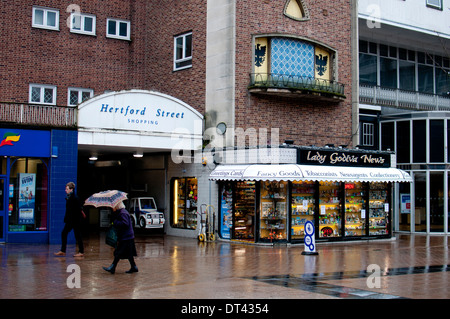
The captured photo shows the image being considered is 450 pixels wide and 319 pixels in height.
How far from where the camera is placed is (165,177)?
23672 mm

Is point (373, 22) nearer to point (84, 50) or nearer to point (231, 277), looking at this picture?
point (84, 50)

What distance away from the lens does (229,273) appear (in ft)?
41.8

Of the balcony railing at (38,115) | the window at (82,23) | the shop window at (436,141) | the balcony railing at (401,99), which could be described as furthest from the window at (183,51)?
the shop window at (436,141)

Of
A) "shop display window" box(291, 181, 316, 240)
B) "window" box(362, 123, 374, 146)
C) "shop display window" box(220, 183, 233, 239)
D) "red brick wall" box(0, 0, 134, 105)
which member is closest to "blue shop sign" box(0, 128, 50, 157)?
"red brick wall" box(0, 0, 134, 105)

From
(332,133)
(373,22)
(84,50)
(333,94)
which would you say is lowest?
(332,133)

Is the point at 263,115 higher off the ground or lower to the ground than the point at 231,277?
higher

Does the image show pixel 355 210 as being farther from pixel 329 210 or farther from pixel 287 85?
pixel 287 85

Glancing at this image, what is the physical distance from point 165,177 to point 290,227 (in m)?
6.74

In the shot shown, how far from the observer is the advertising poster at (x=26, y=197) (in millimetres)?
18047

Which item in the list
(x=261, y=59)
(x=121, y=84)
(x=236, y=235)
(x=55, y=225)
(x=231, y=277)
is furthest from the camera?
(x=121, y=84)

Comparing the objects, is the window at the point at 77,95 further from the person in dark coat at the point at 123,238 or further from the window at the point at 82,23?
the person in dark coat at the point at 123,238

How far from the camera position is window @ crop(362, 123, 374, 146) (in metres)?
26.5

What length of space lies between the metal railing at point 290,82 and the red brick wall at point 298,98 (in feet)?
1.48
